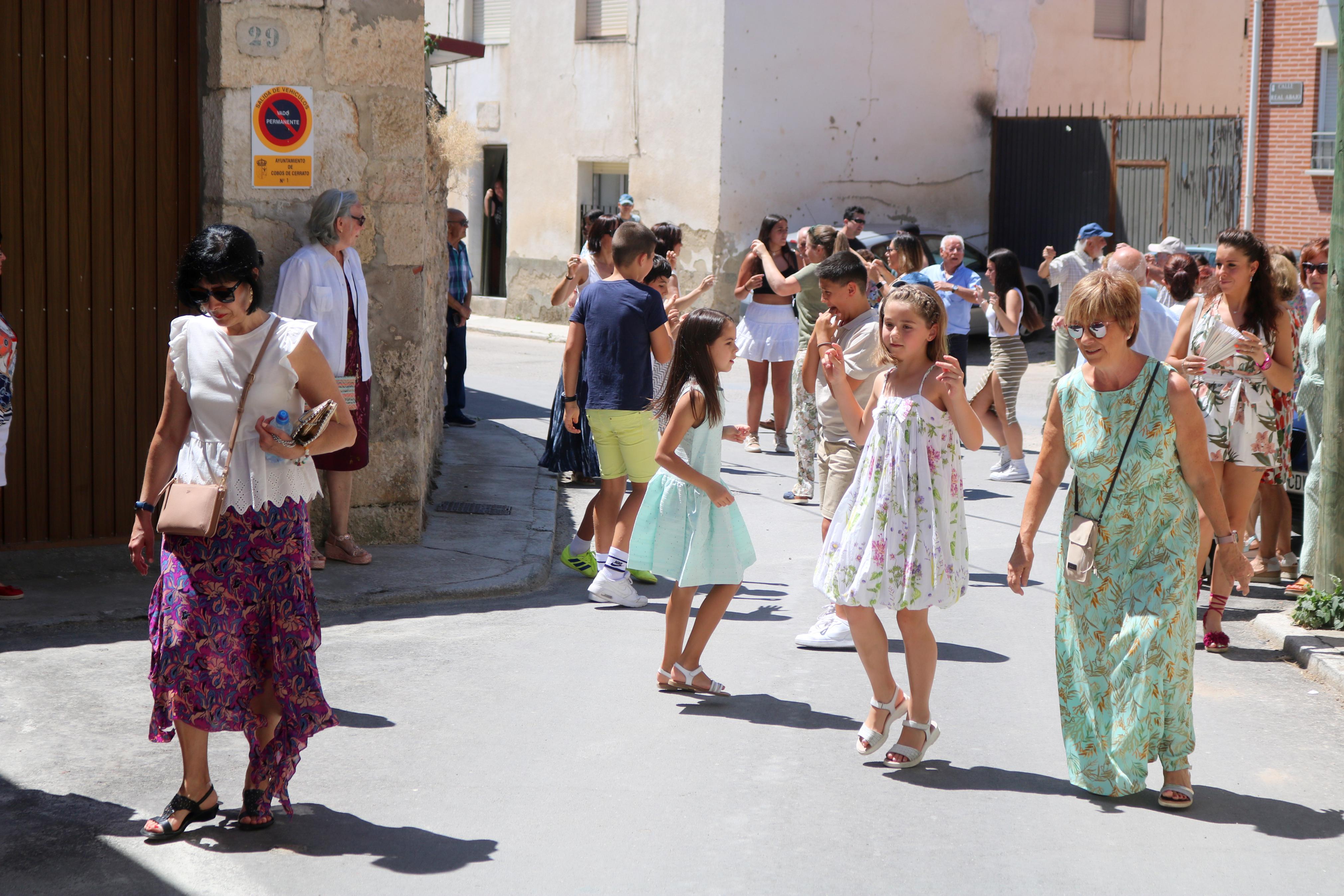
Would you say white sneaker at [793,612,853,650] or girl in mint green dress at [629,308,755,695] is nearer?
girl in mint green dress at [629,308,755,695]

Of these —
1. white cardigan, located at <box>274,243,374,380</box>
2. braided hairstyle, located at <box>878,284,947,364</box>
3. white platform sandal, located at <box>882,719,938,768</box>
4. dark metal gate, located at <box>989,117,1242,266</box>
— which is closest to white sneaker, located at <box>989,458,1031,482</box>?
white cardigan, located at <box>274,243,374,380</box>

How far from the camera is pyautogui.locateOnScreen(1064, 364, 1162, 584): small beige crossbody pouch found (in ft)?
15.0

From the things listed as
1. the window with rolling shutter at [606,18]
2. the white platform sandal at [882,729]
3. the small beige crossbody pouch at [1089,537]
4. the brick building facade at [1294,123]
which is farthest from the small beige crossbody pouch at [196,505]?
the window with rolling shutter at [606,18]

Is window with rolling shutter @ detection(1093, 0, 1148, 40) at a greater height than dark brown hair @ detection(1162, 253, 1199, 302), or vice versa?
window with rolling shutter @ detection(1093, 0, 1148, 40)

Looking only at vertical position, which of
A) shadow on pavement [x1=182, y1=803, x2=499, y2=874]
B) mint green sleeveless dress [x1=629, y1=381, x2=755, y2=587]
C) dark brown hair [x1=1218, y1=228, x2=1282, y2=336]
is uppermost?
dark brown hair [x1=1218, y1=228, x2=1282, y2=336]

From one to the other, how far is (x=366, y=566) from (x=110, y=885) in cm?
372

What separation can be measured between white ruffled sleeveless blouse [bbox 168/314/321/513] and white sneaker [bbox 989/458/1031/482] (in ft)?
24.5

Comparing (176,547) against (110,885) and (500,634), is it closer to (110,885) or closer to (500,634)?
(110,885)

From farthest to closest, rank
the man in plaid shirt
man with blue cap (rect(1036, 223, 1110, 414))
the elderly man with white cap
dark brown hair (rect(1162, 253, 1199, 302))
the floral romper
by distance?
1. the man in plaid shirt
2. man with blue cap (rect(1036, 223, 1110, 414))
3. the elderly man with white cap
4. dark brown hair (rect(1162, 253, 1199, 302))
5. the floral romper

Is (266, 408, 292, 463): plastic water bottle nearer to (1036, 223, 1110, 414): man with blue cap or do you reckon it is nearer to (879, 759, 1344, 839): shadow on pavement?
(879, 759, 1344, 839): shadow on pavement

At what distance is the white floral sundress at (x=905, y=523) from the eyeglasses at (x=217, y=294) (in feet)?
6.93

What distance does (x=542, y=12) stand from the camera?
24.5 meters

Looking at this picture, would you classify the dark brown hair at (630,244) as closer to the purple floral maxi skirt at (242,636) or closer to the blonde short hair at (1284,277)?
the blonde short hair at (1284,277)

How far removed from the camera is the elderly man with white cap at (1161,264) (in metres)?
10.7
